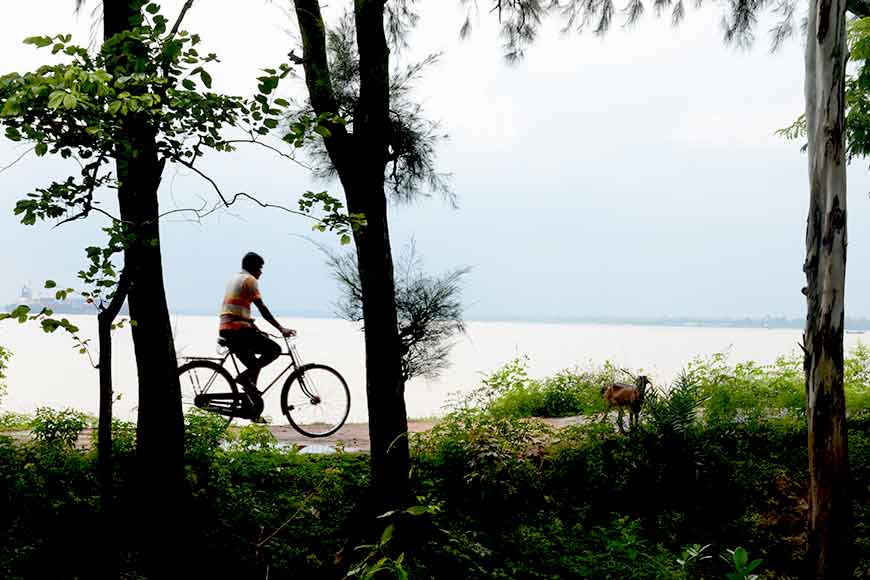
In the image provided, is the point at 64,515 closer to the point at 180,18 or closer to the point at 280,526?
the point at 280,526

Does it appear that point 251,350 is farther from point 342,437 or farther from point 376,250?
point 376,250

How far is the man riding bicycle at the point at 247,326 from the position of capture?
5895 mm

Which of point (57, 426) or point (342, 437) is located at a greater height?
point (57, 426)

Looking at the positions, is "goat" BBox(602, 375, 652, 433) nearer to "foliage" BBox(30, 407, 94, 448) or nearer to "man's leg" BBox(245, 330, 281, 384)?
"man's leg" BBox(245, 330, 281, 384)

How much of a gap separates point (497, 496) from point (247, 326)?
2393mm

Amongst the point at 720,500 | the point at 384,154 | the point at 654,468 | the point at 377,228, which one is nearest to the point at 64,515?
the point at 377,228

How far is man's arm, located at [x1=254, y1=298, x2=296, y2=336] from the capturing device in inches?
234

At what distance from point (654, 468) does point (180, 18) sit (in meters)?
4.48

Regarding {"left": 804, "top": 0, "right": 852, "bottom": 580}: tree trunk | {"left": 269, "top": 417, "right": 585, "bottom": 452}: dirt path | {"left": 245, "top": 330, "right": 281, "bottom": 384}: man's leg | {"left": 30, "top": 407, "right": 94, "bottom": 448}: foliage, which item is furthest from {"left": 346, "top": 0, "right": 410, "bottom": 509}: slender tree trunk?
{"left": 804, "top": 0, "right": 852, "bottom": 580}: tree trunk

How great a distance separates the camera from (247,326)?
6000mm

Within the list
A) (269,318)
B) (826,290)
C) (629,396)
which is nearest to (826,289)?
(826,290)

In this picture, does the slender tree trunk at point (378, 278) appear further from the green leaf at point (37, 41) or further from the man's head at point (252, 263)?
the green leaf at point (37, 41)

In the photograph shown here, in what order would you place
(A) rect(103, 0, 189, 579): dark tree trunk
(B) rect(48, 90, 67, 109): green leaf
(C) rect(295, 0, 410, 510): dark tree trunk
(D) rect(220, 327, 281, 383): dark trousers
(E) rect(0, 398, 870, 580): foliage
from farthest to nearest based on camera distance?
1. (D) rect(220, 327, 281, 383): dark trousers
2. (C) rect(295, 0, 410, 510): dark tree trunk
3. (E) rect(0, 398, 870, 580): foliage
4. (A) rect(103, 0, 189, 579): dark tree trunk
5. (B) rect(48, 90, 67, 109): green leaf

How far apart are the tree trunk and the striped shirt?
4.01 m
